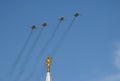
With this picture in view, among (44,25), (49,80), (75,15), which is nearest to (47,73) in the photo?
(49,80)

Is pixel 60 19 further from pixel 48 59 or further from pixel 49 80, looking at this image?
pixel 49 80

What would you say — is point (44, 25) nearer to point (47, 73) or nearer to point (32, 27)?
point (32, 27)

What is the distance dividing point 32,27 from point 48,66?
11075mm

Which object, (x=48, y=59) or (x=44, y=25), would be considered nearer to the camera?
(x=44, y=25)

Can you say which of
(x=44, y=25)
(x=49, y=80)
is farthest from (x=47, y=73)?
(x=44, y=25)

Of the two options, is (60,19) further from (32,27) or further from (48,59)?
(48,59)

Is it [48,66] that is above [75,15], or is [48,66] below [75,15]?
below

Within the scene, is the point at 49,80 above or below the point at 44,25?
below

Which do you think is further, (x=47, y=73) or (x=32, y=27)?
(x=47, y=73)

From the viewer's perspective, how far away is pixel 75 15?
178 feet

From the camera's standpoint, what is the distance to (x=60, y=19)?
56.9 metres

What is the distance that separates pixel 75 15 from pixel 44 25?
7.92m

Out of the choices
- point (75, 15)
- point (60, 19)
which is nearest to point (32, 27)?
point (60, 19)

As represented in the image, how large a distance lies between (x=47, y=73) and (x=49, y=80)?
1.85 metres
